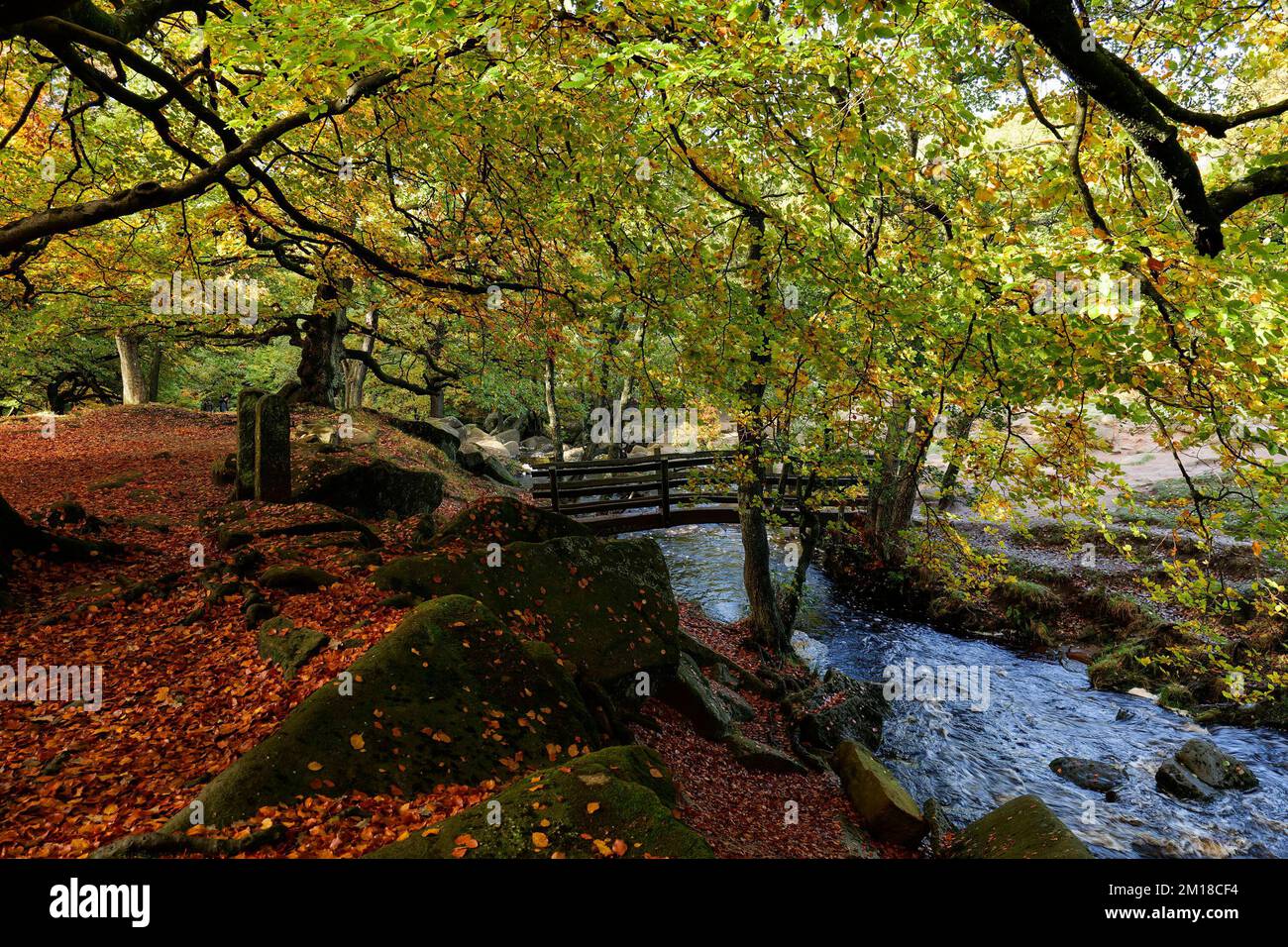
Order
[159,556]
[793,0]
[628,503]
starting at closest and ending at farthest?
[793,0] → [159,556] → [628,503]

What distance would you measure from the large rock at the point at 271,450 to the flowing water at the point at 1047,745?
9696 mm

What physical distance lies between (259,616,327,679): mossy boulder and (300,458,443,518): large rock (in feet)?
15.6

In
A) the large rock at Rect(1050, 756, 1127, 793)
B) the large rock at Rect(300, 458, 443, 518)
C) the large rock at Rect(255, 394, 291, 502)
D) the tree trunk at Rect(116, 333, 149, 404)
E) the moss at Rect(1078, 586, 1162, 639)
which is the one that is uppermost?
the tree trunk at Rect(116, 333, 149, 404)

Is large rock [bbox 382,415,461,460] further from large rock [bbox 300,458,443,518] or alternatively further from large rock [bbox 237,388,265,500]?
large rock [bbox 237,388,265,500]

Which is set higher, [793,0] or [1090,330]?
[793,0]

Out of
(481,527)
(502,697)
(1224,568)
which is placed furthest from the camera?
(1224,568)

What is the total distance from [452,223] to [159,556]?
6.18 metres

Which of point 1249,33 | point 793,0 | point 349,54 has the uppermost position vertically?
point 1249,33

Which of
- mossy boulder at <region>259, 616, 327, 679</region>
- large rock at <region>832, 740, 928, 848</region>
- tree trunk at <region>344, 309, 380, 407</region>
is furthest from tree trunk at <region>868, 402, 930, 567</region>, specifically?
tree trunk at <region>344, 309, 380, 407</region>

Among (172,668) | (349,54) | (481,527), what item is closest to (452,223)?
(481,527)

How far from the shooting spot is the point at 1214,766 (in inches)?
341

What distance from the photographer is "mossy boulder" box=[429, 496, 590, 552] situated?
809cm

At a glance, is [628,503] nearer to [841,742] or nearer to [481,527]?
[481,527]

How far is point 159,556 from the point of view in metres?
7.34
